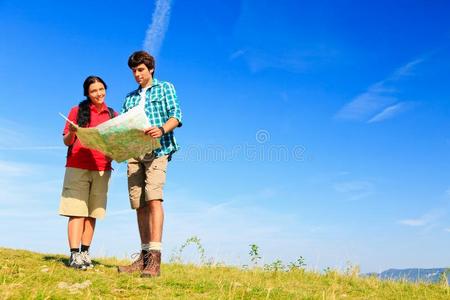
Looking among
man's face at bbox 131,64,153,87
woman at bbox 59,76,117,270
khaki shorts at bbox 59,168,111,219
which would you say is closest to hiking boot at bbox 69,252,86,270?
woman at bbox 59,76,117,270

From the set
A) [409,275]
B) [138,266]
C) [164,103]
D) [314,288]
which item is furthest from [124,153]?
[409,275]

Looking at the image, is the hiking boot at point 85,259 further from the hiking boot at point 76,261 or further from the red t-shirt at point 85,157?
the red t-shirt at point 85,157

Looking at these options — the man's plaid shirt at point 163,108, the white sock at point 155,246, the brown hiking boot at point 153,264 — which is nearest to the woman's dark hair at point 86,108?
the man's plaid shirt at point 163,108

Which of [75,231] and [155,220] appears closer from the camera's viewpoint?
[155,220]

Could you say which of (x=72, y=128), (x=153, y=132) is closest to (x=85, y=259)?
(x=72, y=128)

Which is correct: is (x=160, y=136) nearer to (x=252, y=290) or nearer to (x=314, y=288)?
(x=252, y=290)

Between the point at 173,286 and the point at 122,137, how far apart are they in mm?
1885

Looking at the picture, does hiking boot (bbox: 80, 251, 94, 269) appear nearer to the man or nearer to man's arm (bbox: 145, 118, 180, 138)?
the man

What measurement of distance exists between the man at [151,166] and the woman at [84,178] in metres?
0.53

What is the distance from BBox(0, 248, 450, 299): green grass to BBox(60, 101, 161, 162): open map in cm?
156

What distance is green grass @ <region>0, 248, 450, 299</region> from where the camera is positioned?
5.18m

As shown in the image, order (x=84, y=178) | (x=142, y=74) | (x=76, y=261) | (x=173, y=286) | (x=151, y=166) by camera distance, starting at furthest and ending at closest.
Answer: (x=84, y=178)
(x=76, y=261)
(x=142, y=74)
(x=151, y=166)
(x=173, y=286)

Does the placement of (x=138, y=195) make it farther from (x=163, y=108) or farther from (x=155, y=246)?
(x=163, y=108)

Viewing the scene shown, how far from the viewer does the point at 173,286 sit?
226 inches
